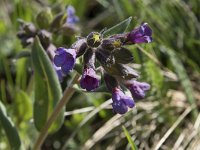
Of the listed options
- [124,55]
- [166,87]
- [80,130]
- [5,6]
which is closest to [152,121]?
[166,87]

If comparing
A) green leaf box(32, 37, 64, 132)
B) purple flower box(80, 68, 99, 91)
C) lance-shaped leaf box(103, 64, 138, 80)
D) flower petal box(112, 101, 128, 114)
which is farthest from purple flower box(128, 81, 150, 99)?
green leaf box(32, 37, 64, 132)

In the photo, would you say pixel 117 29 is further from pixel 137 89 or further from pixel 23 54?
pixel 23 54

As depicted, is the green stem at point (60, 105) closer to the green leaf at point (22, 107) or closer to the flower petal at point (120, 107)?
the flower petal at point (120, 107)

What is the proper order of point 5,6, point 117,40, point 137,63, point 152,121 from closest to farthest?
point 117,40 → point 152,121 → point 137,63 → point 5,6

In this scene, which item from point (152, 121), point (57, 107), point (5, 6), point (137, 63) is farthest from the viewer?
point (5, 6)

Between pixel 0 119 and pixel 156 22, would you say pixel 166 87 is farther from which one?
pixel 0 119

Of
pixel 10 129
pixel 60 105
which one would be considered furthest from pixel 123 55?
pixel 10 129

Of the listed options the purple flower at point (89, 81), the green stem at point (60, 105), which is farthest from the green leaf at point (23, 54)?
the purple flower at point (89, 81)
